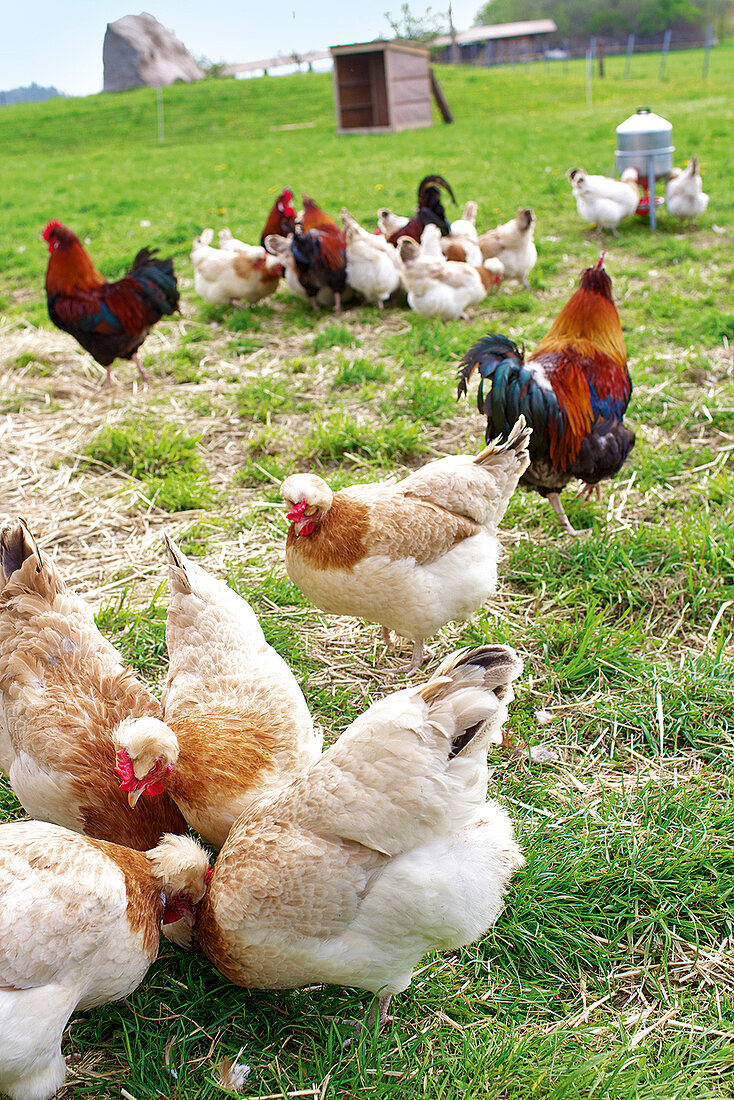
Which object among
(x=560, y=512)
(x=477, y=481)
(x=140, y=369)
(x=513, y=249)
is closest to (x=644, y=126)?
(x=513, y=249)

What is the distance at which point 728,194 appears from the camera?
33.9 ft

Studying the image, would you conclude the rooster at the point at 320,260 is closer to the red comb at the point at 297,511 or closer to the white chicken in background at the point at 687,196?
the white chicken in background at the point at 687,196

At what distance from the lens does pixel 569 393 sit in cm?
405

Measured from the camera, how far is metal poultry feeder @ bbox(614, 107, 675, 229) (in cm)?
907

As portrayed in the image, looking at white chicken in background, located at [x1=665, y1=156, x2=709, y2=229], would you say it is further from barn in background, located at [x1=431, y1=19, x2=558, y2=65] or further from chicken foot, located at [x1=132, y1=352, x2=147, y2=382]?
barn in background, located at [x1=431, y1=19, x2=558, y2=65]

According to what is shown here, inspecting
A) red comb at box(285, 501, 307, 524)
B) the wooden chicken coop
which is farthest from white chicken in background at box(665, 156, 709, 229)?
the wooden chicken coop

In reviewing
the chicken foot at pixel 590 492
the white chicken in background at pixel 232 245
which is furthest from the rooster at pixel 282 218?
the chicken foot at pixel 590 492

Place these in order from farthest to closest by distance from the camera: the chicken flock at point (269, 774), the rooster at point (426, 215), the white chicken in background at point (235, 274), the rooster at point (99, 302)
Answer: the rooster at point (426, 215) < the white chicken in background at point (235, 274) < the rooster at point (99, 302) < the chicken flock at point (269, 774)

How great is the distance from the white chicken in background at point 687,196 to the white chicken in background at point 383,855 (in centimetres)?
919

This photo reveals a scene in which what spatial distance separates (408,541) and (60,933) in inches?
70.5

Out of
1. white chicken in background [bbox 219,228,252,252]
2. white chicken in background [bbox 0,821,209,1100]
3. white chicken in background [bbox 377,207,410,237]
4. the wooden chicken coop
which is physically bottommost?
white chicken in background [bbox 0,821,209,1100]

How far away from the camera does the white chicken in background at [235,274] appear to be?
25.0ft

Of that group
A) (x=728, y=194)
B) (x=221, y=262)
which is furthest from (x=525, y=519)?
(x=728, y=194)

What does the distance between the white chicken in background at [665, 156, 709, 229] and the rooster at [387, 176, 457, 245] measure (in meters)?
2.91
